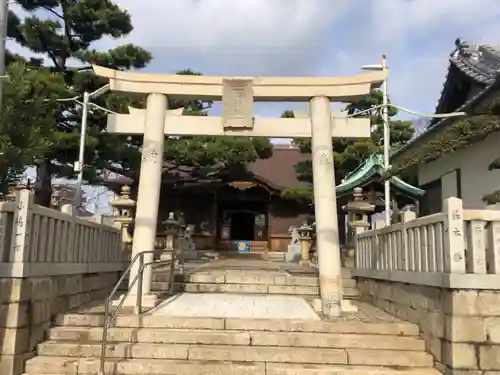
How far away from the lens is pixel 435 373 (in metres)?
6.07

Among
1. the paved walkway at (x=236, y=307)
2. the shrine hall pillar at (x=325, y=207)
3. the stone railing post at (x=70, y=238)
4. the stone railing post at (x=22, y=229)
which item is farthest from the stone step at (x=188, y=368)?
the shrine hall pillar at (x=325, y=207)

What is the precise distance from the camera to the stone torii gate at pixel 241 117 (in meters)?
9.36

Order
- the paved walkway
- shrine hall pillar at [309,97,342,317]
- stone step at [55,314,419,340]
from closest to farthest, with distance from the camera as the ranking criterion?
stone step at [55,314,419,340] < the paved walkway < shrine hall pillar at [309,97,342,317]

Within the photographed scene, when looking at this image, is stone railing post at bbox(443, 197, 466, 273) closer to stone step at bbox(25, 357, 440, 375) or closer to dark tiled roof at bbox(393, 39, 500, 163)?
stone step at bbox(25, 357, 440, 375)

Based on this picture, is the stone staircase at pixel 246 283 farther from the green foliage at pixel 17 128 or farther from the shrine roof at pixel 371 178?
the shrine roof at pixel 371 178

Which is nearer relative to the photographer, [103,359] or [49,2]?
[103,359]

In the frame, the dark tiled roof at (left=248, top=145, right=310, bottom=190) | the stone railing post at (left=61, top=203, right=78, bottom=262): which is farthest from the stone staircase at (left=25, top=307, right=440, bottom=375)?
the dark tiled roof at (left=248, top=145, right=310, bottom=190)

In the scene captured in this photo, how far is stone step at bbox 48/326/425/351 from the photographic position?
6715mm

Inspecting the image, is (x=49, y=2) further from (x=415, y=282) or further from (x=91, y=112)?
(x=415, y=282)

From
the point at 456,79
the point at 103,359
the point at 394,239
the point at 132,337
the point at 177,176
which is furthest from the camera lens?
the point at 177,176

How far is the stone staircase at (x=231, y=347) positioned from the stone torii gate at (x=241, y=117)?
2.38 metres

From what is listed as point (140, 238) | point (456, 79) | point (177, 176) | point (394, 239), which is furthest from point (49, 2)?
point (394, 239)

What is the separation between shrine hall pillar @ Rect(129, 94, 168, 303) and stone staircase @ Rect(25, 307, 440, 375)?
1.97m

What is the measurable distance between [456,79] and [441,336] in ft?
32.1
